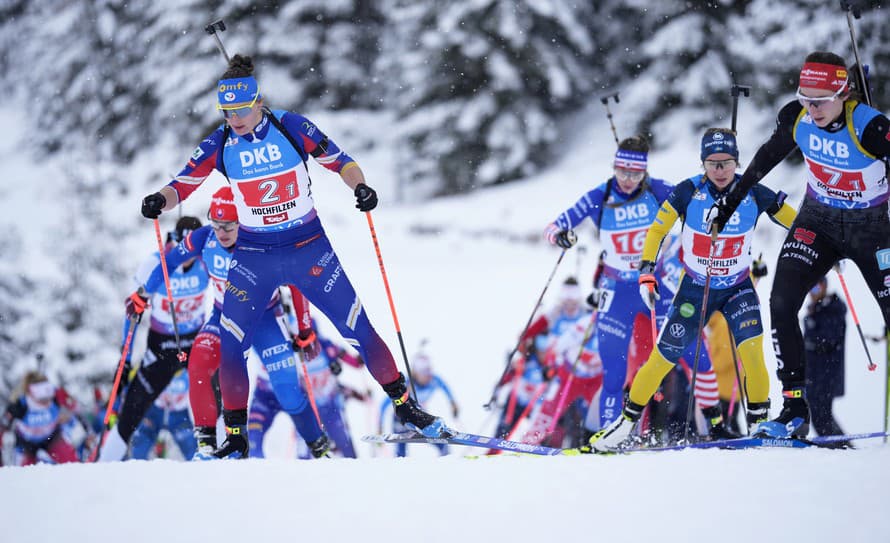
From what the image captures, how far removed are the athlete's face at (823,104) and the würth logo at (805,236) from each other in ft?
2.06

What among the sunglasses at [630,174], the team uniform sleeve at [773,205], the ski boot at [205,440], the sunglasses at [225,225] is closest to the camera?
the team uniform sleeve at [773,205]

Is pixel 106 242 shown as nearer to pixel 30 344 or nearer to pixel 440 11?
pixel 30 344

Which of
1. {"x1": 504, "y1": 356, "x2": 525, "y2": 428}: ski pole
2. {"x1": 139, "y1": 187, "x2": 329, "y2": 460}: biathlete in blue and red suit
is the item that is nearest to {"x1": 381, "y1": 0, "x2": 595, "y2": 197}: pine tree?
{"x1": 504, "y1": 356, "x2": 525, "y2": 428}: ski pole

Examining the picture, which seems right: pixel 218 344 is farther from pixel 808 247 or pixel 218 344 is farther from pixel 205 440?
pixel 808 247

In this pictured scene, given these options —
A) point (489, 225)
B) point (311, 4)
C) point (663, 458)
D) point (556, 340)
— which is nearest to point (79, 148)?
point (311, 4)

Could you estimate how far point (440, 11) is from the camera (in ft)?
85.4

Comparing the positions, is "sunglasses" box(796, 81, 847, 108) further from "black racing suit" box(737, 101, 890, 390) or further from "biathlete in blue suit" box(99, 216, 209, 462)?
"biathlete in blue suit" box(99, 216, 209, 462)

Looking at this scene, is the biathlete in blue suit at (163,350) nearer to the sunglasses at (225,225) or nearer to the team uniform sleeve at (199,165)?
the sunglasses at (225,225)

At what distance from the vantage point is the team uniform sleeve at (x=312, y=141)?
17.7ft

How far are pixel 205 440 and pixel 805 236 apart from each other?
4.09 metres

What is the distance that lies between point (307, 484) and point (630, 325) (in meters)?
3.46

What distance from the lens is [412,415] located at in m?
5.60

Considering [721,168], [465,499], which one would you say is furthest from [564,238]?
[465,499]

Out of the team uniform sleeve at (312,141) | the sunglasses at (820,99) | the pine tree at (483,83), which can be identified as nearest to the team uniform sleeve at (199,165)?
the team uniform sleeve at (312,141)
